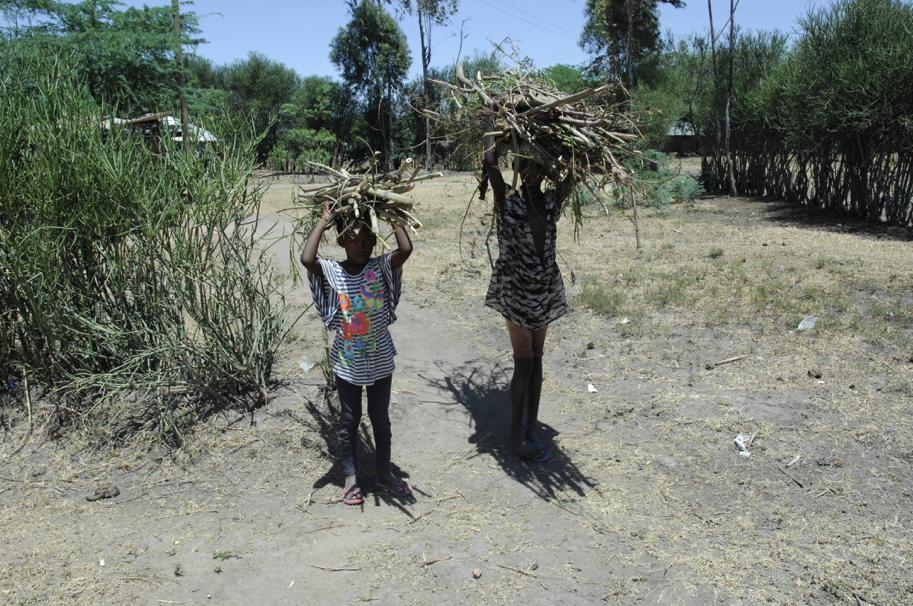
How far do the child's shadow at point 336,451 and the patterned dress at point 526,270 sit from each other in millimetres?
1149

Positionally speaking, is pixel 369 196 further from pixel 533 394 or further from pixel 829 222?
pixel 829 222

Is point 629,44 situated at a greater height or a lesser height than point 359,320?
greater

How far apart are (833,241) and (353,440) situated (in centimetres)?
900

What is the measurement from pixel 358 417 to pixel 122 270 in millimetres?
1991

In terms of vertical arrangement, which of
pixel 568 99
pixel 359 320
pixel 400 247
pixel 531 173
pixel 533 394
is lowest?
pixel 533 394

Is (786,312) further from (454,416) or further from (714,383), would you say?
(454,416)

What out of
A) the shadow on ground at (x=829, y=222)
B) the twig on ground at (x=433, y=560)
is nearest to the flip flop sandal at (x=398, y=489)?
the twig on ground at (x=433, y=560)

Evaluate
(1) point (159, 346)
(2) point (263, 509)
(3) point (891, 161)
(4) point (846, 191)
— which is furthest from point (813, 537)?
(4) point (846, 191)

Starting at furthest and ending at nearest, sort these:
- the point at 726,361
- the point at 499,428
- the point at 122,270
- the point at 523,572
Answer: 1. the point at 726,361
2. the point at 499,428
3. the point at 122,270
4. the point at 523,572

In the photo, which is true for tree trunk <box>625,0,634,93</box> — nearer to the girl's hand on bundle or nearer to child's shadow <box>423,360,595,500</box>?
child's shadow <box>423,360,595,500</box>

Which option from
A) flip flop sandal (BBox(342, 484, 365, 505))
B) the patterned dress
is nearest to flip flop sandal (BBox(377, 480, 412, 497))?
flip flop sandal (BBox(342, 484, 365, 505))

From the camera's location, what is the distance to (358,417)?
3.45 meters

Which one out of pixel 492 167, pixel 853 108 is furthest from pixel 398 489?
pixel 853 108

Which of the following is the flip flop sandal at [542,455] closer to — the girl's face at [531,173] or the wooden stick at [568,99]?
the girl's face at [531,173]
